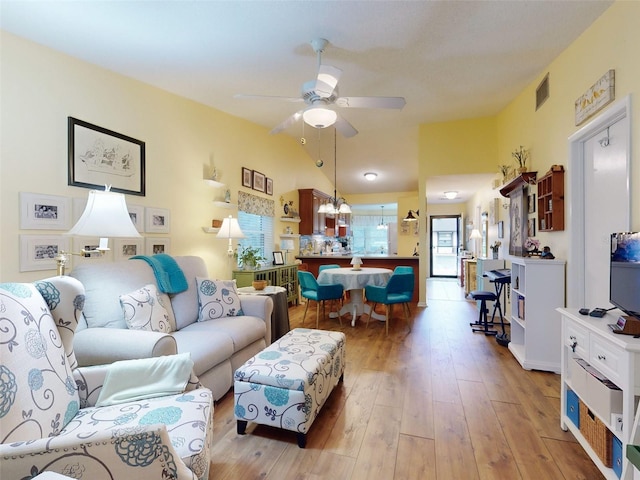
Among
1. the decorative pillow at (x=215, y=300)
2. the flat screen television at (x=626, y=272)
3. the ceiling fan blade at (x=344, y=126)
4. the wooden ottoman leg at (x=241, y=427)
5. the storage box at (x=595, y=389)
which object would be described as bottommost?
the wooden ottoman leg at (x=241, y=427)

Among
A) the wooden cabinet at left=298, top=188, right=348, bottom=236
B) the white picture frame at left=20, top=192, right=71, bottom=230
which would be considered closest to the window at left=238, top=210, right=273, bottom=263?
the wooden cabinet at left=298, top=188, right=348, bottom=236

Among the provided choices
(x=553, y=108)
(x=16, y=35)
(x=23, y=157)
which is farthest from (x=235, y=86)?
(x=553, y=108)

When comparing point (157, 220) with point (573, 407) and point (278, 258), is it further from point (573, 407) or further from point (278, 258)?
point (573, 407)

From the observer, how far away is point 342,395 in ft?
8.10

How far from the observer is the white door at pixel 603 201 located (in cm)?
224

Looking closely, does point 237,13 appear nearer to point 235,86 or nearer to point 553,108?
point 235,86

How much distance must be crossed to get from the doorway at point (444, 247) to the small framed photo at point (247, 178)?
6.90 meters

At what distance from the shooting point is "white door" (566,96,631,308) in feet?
7.30

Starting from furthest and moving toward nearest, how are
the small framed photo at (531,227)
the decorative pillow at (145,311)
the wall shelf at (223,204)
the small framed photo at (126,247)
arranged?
the wall shelf at (223,204), the small framed photo at (531,227), the small framed photo at (126,247), the decorative pillow at (145,311)

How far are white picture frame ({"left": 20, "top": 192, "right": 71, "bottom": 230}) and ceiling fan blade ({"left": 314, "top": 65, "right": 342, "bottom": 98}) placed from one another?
2258 mm

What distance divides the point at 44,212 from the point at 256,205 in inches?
114

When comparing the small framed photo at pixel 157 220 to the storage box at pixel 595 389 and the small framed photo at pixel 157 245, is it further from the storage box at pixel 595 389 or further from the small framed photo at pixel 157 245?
the storage box at pixel 595 389

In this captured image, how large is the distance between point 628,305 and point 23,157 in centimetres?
394

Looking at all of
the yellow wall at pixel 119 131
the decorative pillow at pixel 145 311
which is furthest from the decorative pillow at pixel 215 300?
the yellow wall at pixel 119 131
